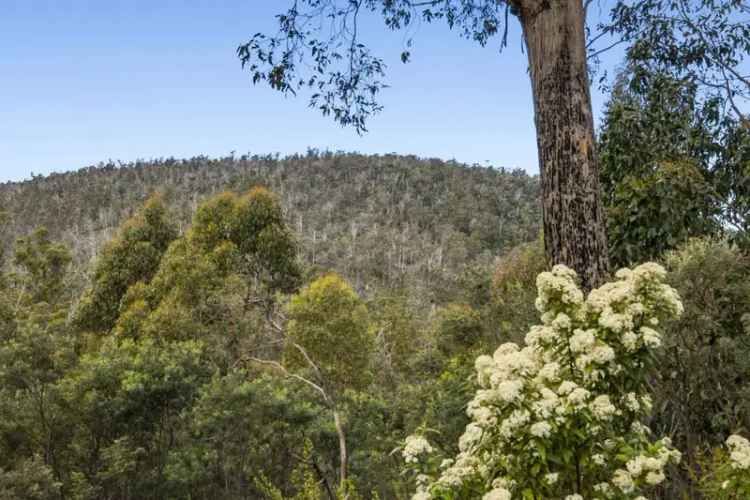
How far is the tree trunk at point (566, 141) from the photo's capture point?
3869 mm

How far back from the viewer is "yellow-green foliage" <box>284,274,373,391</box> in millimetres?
18234

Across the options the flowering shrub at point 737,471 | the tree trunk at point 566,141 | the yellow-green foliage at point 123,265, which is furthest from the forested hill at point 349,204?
the flowering shrub at point 737,471

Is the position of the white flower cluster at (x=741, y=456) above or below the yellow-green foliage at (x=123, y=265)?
below

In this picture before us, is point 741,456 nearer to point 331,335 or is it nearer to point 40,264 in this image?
point 331,335

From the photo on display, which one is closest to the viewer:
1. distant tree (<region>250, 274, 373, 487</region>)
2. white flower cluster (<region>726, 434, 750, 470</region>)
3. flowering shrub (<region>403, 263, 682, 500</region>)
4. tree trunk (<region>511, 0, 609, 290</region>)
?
flowering shrub (<region>403, 263, 682, 500</region>)

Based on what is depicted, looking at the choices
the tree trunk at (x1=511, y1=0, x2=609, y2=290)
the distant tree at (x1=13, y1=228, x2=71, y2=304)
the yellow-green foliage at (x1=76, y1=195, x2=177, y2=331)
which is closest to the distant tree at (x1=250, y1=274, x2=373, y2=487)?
the yellow-green foliage at (x1=76, y1=195, x2=177, y2=331)

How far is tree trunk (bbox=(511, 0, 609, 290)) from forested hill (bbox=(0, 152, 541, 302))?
54.9 m

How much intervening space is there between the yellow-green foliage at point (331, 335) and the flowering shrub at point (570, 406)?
51.2 ft

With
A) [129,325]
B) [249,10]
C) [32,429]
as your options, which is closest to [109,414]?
[32,429]

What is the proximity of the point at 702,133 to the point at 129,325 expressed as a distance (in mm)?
14220

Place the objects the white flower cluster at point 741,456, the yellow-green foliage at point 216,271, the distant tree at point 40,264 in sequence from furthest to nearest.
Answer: the distant tree at point 40,264
the yellow-green foliage at point 216,271
the white flower cluster at point 741,456

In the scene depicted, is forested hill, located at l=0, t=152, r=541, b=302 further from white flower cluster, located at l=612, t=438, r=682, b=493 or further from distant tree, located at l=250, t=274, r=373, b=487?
white flower cluster, located at l=612, t=438, r=682, b=493

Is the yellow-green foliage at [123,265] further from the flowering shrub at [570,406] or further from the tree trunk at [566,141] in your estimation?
the flowering shrub at [570,406]


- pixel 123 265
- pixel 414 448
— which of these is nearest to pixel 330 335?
pixel 123 265
